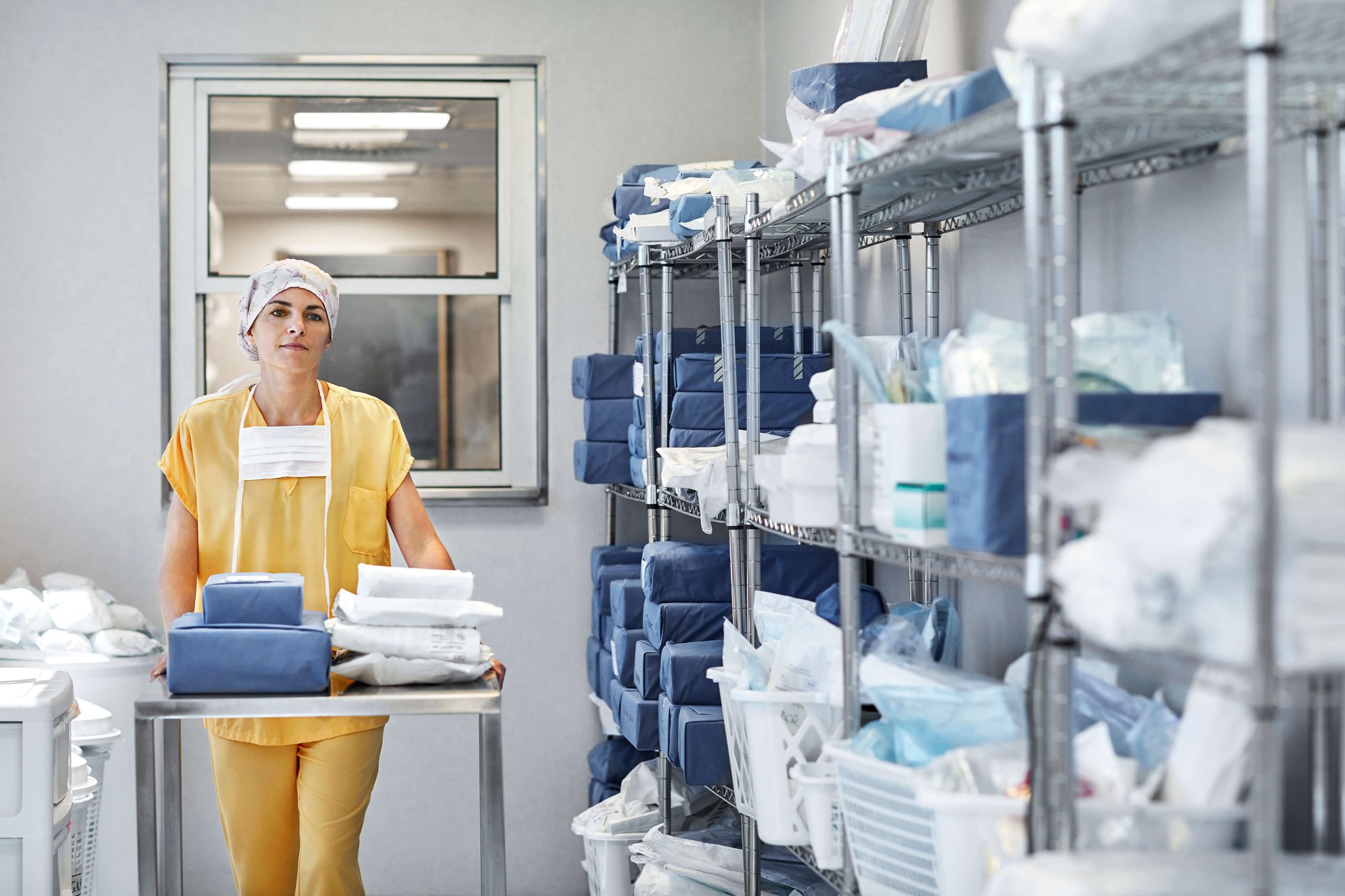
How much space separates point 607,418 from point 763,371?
0.81m

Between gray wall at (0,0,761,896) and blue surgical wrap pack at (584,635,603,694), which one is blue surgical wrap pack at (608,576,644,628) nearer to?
blue surgical wrap pack at (584,635,603,694)

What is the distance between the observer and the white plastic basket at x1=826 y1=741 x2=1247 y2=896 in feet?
4.41

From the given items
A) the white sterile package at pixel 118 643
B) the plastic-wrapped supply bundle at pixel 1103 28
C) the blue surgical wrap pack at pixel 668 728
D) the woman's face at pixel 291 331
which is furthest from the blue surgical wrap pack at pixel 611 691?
the plastic-wrapped supply bundle at pixel 1103 28

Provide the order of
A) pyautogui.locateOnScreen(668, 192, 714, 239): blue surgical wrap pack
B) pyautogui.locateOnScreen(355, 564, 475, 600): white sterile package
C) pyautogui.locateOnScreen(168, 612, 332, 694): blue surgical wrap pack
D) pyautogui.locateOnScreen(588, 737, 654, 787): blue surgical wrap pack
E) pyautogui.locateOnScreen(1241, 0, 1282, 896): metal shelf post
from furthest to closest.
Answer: pyautogui.locateOnScreen(588, 737, 654, 787): blue surgical wrap pack → pyautogui.locateOnScreen(668, 192, 714, 239): blue surgical wrap pack → pyautogui.locateOnScreen(355, 564, 475, 600): white sterile package → pyautogui.locateOnScreen(168, 612, 332, 694): blue surgical wrap pack → pyautogui.locateOnScreen(1241, 0, 1282, 896): metal shelf post

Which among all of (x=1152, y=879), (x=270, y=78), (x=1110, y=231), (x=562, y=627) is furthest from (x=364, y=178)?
(x=1152, y=879)

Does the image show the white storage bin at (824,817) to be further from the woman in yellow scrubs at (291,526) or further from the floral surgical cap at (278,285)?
the floral surgical cap at (278,285)

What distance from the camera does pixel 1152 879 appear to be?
4.09 feet

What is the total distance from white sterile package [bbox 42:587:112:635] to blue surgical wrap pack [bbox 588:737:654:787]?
1.40 meters

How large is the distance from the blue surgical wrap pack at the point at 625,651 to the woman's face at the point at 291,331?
1005mm

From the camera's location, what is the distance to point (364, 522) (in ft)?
8.87

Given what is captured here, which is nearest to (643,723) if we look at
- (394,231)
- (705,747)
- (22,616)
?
(705,747)

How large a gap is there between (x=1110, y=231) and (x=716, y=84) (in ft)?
7.42

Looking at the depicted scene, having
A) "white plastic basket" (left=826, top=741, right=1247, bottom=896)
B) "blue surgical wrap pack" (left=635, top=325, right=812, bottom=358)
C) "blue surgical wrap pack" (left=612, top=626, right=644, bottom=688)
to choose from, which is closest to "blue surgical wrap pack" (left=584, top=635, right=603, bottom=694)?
"blue surgical wrap pack" (left=612, top=626, right=644, bottom=688)

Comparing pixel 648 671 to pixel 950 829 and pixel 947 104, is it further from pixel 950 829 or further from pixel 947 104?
pixel 947 104
